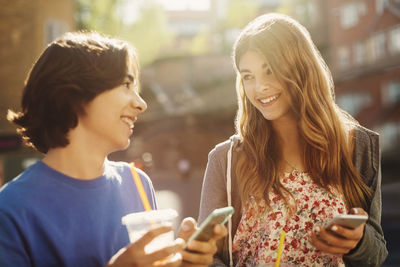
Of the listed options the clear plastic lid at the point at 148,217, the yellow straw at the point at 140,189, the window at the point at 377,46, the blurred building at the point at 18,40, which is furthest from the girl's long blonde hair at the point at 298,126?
the window at the point at 377,46

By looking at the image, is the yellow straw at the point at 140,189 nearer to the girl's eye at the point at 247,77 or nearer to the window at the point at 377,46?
the girl's eye at the point at 247,77

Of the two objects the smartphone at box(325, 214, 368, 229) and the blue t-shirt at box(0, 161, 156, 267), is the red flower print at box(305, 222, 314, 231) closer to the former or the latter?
the smartphone at box(325, 214, 368, 229)

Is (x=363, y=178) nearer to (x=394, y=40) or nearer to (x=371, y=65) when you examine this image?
(x=394, y=40)

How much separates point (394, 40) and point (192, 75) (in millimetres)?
16800

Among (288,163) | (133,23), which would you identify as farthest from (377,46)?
(288,163)

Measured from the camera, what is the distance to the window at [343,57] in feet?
75.9

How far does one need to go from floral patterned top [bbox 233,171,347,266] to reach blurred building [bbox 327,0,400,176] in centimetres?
1852

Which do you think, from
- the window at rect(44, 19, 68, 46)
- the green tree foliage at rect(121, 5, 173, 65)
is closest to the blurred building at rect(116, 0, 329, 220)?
the green tree foliage at rect(121, 5, 173, 65)

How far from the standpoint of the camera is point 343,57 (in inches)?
931

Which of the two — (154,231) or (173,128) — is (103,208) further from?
(173,128)

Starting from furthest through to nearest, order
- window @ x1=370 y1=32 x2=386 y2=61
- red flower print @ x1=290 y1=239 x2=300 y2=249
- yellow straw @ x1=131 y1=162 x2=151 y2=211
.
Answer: window @ x1=370 y1=32 x2=386 y2=61 → red flower print @ x1=290 y1=239 x2=300 y2=249 → yellow straw @ x1=131 y1=162 x2=151 y2=211

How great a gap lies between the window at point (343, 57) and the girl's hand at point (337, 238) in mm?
22314

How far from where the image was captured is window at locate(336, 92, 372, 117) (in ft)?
69.7

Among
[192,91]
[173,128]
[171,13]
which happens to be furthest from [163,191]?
[171,13]
